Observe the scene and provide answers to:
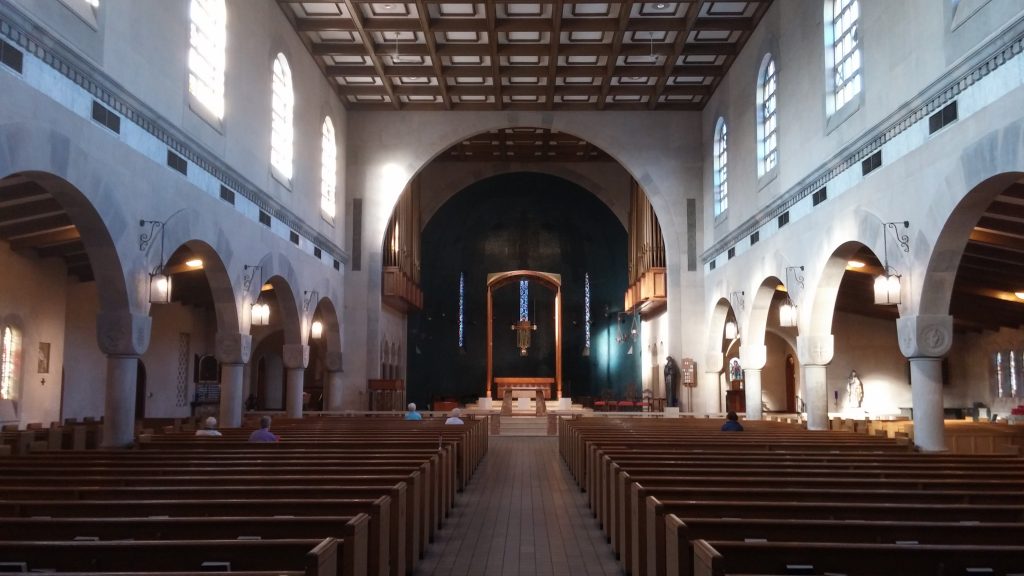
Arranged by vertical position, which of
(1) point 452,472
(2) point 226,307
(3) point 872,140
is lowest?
(1) point 452,472

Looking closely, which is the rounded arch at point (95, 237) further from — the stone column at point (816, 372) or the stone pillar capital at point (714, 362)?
the stone pillar capital at point (714, 362)

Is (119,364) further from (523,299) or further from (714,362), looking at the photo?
(523,299)

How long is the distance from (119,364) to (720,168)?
1662 cm

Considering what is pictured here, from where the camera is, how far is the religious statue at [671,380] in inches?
949

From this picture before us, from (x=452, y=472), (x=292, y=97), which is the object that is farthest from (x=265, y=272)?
(x=452, y=472)

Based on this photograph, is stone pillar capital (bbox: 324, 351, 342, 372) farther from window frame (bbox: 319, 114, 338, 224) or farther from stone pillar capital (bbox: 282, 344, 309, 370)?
window frame (bbox: 319, 114, 338, 224)

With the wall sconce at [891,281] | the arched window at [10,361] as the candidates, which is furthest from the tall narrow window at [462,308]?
the wall sconce at [891,281]

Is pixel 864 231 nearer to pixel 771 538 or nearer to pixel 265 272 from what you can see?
pixel 771 538

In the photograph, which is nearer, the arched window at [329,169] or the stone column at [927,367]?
the stone column at [927,367]

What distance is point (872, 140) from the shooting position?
1260 cm

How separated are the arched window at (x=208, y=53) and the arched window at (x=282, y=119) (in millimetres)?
2890

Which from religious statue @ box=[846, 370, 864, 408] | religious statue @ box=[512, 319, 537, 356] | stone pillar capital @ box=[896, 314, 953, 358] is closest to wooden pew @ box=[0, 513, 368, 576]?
stone pillar capital @ box=[896, 314, 953, 358]

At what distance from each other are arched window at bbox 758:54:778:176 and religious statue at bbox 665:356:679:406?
286 inches

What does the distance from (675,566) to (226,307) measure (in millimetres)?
13052
